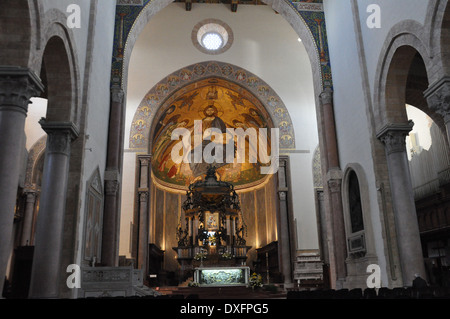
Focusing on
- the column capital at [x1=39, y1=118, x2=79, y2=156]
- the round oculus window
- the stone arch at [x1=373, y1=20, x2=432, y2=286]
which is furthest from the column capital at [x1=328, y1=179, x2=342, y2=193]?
the round oculus window

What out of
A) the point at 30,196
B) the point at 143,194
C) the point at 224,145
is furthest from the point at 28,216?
the point at 224,145

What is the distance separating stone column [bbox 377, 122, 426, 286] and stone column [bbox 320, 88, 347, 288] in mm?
2503

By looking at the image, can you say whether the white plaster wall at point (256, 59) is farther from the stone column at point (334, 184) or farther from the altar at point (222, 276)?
the stone column at point (334, 184)

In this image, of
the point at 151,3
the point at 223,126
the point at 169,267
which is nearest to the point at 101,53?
the point at 151,3

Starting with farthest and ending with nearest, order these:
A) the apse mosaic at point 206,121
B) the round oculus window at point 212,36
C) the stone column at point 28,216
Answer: the apse mosaic at point 206,121
the round oculus window at point 212,36
the stone column at point 28,216

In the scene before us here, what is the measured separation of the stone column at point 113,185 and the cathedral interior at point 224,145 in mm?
43

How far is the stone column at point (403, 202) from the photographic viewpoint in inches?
350

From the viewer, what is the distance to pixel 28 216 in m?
16.2

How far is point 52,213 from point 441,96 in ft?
25.7

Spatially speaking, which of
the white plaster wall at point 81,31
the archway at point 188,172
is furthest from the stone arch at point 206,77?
the white plaster wall at point 81,31

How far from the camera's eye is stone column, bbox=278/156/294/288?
18.1 metres

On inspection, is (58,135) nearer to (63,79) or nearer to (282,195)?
(63,79)
